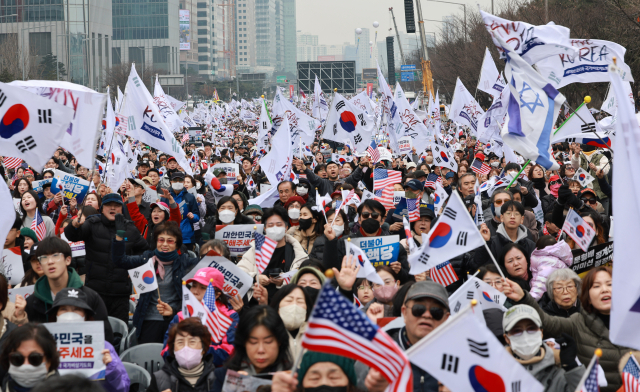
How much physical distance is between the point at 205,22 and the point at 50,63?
398 ft

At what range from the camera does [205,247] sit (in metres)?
6.35

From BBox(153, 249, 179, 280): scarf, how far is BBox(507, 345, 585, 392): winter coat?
3.47 meters

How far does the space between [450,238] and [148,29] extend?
444 feet

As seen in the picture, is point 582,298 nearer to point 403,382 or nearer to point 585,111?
point 403,382

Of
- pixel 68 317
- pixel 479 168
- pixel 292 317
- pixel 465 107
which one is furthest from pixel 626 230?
pixel 465 107

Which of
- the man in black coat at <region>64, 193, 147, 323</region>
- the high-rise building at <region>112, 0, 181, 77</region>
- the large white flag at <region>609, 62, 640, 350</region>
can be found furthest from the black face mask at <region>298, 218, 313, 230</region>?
the high-rise building at <region>112, 0, 181, 77</region>

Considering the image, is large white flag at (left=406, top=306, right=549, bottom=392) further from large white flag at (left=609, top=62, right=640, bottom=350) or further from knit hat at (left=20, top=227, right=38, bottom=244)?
knit hat at (left=20, top=227, right=38, bottom=244)

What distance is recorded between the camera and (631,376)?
3783mm

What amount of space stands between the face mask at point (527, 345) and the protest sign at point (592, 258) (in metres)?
2.78

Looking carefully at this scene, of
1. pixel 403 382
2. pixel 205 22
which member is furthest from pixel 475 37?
pixel 205 22

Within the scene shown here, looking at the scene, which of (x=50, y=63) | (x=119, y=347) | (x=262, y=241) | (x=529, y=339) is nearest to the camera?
(x=529, y=339)

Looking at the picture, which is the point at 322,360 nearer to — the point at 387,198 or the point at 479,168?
the point at 387,198

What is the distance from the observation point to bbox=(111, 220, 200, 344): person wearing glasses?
6195 millimetres

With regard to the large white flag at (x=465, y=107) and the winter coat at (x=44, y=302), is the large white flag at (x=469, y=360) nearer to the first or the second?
the winter coat at (x=44, y=302)
